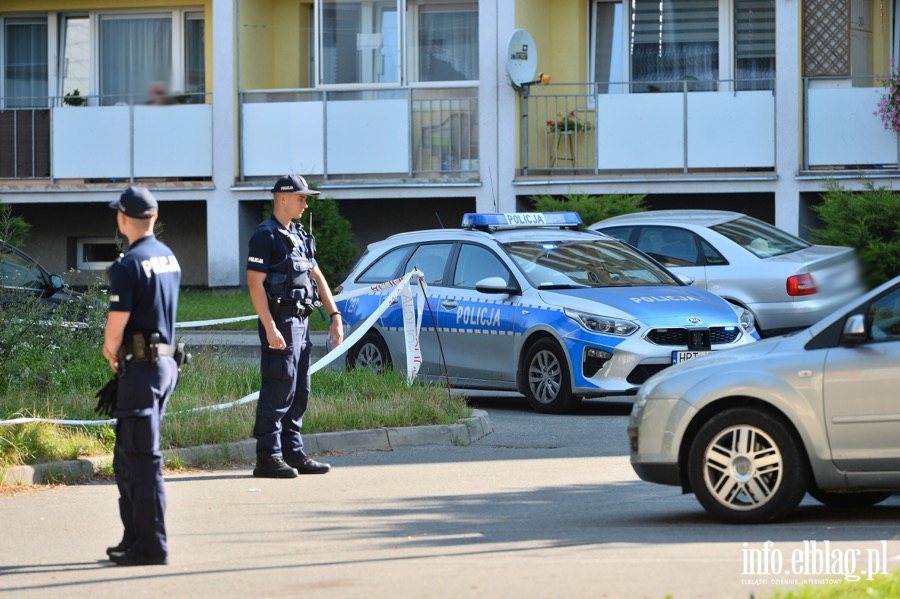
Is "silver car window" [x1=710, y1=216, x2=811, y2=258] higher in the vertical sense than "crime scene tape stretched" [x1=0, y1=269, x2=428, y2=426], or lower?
higher

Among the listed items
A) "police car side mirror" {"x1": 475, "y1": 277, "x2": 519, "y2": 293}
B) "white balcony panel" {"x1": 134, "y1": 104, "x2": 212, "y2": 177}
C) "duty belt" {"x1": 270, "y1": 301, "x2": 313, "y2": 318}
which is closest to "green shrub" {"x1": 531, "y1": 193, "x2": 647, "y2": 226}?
"white balcony panel" {"x1": 134, "y1": 104, "x2": 212, "y2": 177}

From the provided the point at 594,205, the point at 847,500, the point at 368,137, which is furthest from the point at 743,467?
the point at 368,137

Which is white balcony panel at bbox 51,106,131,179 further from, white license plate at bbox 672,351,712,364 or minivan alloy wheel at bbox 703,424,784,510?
minivan alloy wheel at bbox 703,424,784,510

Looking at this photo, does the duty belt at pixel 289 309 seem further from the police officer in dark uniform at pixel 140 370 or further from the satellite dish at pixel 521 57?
the satellite dish at pixel 521 57

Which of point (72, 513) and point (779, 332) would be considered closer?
→ point (72, 513)

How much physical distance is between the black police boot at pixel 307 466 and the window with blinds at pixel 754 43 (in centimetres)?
1533

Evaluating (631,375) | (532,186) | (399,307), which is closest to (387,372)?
(399,307)

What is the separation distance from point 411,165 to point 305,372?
46.5 ft

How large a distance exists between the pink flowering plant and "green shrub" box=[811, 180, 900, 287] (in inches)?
113

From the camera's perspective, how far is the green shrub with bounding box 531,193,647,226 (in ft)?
66.8

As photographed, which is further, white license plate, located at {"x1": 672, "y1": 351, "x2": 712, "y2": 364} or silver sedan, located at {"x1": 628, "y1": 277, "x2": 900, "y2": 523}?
white license plate, located at {"x1": 672, "y1": 351, "x2": 712, "y2": 364}

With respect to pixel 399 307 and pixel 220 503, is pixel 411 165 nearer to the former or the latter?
pixel 399 307

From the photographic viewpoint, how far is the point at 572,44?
24.5 meters

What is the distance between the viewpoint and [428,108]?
23.8 meters
